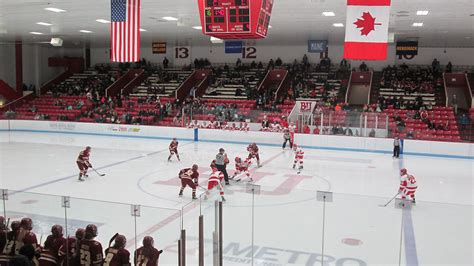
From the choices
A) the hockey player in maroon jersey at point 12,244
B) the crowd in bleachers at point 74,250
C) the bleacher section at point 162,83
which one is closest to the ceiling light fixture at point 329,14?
the crowd in bleachers at point 74,250

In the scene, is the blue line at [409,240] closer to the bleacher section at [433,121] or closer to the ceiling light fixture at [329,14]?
the ceiling light fixture at [329,14]

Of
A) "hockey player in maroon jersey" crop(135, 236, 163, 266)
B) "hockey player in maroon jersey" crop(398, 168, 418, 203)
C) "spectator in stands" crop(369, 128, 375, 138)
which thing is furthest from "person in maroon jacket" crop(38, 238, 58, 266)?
"spectator in stands" crop(369, 128, 375, 138)

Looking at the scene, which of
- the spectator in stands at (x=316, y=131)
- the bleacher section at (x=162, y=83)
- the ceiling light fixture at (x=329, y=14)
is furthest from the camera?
the bleacher section at (x=162, y=83)

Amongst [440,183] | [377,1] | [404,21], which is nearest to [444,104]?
[404,21]

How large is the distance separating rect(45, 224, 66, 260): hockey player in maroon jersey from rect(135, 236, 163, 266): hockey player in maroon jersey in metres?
0.98

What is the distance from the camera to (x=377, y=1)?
8.91 metres

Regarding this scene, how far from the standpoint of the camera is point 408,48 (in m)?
22.3

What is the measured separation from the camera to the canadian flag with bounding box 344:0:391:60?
28.7ft

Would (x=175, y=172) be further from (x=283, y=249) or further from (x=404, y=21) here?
(x=404, y=21)

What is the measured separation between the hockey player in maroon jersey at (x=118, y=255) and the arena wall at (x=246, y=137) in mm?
17486

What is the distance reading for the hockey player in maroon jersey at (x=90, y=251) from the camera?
17.3 ft

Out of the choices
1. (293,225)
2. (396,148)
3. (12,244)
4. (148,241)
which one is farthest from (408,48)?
(12,244)

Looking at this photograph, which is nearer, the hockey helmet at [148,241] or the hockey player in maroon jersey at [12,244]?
the hockey helmet at [148,241]

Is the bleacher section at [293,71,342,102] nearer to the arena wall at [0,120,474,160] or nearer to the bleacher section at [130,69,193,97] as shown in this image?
the arena wall at [0,120,474,160]
